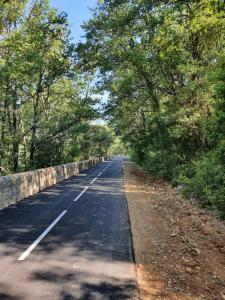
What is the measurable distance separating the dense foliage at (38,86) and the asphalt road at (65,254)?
29.1 feet

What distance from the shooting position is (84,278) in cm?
629

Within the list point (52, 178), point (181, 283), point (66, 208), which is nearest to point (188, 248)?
point (181, 283)

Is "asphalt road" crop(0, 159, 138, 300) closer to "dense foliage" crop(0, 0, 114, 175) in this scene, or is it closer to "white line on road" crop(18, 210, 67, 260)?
"white line on road" crop(18, 210, 67, 260)

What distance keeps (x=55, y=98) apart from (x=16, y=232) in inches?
944

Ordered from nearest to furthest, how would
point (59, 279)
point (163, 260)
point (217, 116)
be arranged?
point (59, 279), point (163, 260), point (217, 116)

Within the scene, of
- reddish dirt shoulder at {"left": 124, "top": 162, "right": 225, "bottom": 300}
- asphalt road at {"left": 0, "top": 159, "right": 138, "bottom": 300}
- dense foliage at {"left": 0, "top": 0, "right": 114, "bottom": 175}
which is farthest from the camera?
dense foliage at {"left": 0, "top": 0, "right": 114, "bottom": 175}

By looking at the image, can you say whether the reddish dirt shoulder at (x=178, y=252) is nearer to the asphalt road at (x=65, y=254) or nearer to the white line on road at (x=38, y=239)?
the asphalt road at (x=65, y=254)

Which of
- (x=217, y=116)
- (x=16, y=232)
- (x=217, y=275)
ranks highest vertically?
(x=217, y=116)

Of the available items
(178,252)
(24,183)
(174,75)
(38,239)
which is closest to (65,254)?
(38,239)

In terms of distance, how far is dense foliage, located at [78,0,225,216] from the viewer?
42.0ft

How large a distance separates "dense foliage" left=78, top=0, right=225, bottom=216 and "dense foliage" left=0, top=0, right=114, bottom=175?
2496 millimetres

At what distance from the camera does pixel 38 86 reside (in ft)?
93.4

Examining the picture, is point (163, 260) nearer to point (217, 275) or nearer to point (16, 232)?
point (217, 275)

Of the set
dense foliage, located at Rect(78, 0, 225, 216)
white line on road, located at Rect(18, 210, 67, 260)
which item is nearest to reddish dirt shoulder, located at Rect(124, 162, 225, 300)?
dense foliage, located at Rect(78, 0, 225, 216)
